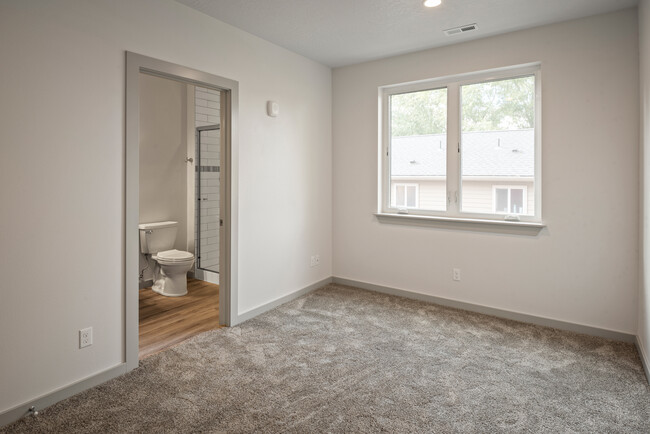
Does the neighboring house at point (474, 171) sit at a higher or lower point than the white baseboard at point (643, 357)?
higher

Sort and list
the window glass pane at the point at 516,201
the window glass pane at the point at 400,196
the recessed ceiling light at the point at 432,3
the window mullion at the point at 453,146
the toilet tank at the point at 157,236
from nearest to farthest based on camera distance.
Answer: the recessed ceiling light at the point at 432,3 < the window glass pane at the point at 516,201 < the window mullion at the point at 453,146 < the window glass pane at the point at 400,196 < the toilet tank at the point at 157,236

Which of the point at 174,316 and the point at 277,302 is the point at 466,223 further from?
the point at 174,316

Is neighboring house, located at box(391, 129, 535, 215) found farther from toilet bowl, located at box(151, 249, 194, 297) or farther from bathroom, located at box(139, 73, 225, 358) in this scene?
toilet bowl, located at box(151, 249, 194, 297)

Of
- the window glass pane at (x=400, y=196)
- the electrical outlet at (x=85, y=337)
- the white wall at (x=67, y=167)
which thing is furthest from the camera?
the window glass pane at (x=400, y=196)

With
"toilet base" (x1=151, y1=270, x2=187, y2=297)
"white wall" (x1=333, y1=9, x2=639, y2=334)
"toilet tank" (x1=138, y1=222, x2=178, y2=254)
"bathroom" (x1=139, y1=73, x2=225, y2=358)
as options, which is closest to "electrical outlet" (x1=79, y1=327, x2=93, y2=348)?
"bathroom" (x1=139, y1=73, x2=225, y2=358)

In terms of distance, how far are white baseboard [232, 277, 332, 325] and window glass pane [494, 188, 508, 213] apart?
201 centimetres

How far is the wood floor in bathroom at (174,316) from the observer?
3071 millimetres

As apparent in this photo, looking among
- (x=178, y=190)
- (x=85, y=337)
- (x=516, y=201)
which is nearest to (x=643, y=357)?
(x=516, y=201)

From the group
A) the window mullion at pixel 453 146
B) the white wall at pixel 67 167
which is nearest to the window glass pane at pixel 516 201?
the window mullion at pixel 453 146

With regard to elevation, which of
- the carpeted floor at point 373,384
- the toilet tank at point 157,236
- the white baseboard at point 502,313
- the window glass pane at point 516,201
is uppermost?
the window glass pane at point 516,201

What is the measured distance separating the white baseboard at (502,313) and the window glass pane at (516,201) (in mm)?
904

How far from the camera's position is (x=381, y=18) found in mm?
3084

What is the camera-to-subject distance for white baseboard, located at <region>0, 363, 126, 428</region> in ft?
6.62

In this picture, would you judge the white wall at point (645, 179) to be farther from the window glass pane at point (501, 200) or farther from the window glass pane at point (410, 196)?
the window glass pane at point (410, 196)
